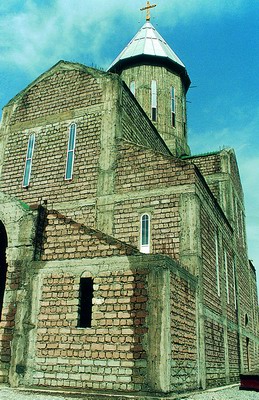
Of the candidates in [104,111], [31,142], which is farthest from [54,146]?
[104,111]

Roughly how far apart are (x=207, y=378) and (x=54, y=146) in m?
9.34

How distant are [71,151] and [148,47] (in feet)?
41.3

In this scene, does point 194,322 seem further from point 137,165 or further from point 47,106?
point 47,106

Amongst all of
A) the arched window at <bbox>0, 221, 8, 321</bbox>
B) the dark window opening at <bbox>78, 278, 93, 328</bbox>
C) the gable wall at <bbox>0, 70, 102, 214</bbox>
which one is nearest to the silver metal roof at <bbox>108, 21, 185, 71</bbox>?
the gable wall at <bbox>0, 70, 102, 214</bbox>

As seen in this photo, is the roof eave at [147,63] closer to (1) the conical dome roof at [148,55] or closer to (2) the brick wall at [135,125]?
(1) the conical dome roof at [148,55]

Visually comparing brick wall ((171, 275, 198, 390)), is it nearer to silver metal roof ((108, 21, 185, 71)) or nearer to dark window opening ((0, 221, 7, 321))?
dark window opening ((0, 221, 7, 321))

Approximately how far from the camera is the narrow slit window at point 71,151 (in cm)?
1468

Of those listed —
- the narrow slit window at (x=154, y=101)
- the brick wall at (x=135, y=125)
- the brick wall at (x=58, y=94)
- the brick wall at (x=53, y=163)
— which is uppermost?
the narrow slit window at (x=154, y=101)

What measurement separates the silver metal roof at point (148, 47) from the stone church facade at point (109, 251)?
7.55 meters

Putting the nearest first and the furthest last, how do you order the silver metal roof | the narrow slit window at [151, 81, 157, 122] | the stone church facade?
the stone church facade → the narrow slit window at [151, 81, 157, 122] → the silver metal roof

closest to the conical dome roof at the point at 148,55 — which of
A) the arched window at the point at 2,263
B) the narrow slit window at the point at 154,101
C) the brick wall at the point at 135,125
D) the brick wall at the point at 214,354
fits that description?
the narrow slit window at the point at 154,101

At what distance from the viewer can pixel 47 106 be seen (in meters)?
16.2

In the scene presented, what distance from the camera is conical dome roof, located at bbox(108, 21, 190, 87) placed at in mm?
24156

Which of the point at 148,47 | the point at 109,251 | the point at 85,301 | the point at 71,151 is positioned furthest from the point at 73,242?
the point at 148,47
